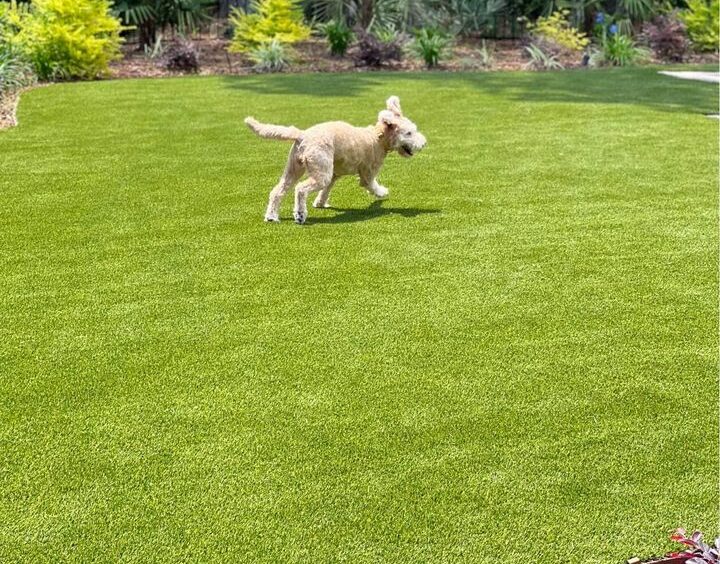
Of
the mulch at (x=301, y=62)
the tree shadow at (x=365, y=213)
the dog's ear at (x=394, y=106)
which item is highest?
the dog's ear at (x=394, y=106)

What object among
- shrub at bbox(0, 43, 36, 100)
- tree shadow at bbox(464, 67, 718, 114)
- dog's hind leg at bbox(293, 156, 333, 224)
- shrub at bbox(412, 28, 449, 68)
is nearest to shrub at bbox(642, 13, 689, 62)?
tree shadow at bbox(464, 67, 718, 114)

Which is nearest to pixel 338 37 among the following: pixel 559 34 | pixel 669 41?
pixel 559 34

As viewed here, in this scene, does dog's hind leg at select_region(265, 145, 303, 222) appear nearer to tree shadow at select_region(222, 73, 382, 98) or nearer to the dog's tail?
the dog's tail

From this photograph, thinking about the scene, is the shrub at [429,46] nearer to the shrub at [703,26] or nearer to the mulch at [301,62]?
the mulch at [301,62]

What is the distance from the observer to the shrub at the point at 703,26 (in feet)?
59.7

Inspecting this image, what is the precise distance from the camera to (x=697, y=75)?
1450 centimetres

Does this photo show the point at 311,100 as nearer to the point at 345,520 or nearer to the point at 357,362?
the point at 357,362

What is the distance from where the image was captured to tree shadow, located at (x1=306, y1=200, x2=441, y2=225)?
231 inches

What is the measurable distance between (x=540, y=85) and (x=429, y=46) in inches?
144

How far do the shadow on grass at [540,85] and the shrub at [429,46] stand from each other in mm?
1234

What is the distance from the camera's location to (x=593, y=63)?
17.0 m

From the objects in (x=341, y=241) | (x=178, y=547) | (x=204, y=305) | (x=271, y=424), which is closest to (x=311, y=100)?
(x=341, y=241)

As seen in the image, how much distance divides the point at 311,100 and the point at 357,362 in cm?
862

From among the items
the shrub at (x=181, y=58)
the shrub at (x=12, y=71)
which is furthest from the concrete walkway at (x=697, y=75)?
the shrub at (x=12, y=71)
